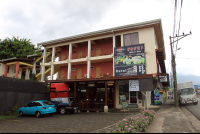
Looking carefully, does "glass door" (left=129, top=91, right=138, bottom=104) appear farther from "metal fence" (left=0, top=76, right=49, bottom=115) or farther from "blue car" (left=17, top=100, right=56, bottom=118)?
"metal fence" (left=0, top=76, right=49, bottom=115)

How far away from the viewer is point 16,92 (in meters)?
14.7

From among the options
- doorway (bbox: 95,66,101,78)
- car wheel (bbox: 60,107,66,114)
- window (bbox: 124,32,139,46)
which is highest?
window (bbox: 124,32,139,46)

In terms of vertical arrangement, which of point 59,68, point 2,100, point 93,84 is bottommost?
point 2,100

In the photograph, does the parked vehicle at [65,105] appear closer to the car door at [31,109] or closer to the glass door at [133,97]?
the car door at [31,109]

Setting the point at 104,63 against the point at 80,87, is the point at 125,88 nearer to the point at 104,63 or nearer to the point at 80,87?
the point at 104,63

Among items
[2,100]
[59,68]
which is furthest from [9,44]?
[2,100]

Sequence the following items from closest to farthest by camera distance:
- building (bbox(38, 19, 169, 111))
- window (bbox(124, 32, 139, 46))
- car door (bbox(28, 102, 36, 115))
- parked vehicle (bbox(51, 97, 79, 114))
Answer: car door (bbox(28, 102, 36, 115))
parked vehicle (bbox(51, 97, 79, 114))
building (bbox(38, 19, 169, 111))
window (bbox(124, 32, 139, 46))

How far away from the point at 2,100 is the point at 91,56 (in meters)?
11.8

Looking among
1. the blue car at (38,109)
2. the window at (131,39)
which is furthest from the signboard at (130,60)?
the blue car at (38,109)

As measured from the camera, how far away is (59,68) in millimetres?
25234

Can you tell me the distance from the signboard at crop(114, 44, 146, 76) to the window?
0.77 m

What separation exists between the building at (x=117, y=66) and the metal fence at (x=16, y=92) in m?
2.21

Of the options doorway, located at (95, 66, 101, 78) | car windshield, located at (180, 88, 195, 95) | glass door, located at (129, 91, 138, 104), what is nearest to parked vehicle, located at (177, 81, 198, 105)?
car windshield, located at (180, 88, 195, 95)

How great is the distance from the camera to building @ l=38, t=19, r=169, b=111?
1696 cm
